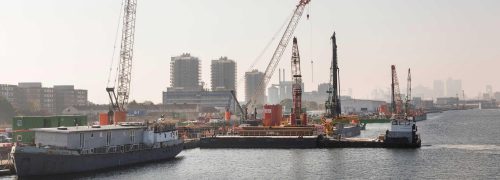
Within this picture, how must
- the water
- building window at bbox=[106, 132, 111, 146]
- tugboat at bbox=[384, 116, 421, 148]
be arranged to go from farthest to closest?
tugboat at bbox=[384, 116, 421, 148], building window at bbox=[106, 132, 111, 146], the water

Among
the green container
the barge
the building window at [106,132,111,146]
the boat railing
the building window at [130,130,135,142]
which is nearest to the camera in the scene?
the barge

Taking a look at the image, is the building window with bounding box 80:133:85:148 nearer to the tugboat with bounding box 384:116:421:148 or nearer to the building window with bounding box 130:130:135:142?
the building window with bounding box 130:130:135:142

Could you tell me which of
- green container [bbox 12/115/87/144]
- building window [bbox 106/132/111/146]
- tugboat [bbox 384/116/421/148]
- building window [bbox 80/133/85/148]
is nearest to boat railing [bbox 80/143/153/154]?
building window [bbox 80/133/85/148]

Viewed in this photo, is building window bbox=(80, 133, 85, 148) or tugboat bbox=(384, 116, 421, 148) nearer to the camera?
building window bbox=(80, 133, 85, 148)

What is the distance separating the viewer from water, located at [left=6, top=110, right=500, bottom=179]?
72438 millimetres

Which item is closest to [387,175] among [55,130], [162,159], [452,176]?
[452,176]

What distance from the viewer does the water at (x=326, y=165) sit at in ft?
238

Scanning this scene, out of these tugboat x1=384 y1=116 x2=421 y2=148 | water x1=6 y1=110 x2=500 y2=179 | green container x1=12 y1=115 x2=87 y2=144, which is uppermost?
green container x1=12 y1=115 x2=87 y2=144

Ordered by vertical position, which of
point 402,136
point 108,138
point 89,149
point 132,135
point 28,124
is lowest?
point 402,136

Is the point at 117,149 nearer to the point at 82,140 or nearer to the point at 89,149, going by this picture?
the point at 89,149

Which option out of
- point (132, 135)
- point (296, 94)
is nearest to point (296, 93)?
point (296, 94)

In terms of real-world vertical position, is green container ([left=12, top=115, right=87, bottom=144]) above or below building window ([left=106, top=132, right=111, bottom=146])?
above

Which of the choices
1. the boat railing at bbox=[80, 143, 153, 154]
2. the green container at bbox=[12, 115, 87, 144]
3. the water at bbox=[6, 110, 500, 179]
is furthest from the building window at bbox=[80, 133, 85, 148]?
the green container at bbox=[12, 115, 87, 144]

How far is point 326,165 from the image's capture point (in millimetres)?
84062
